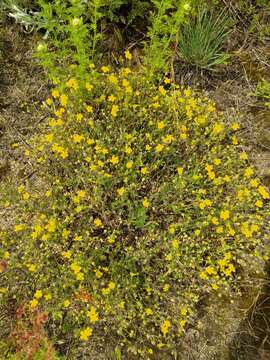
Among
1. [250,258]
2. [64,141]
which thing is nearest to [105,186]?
[64,141]

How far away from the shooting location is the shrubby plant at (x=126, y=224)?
246 cm

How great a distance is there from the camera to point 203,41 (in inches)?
127

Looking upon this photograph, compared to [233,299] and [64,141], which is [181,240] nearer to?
A: [233,299]

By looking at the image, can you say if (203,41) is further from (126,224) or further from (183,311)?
(183,311)

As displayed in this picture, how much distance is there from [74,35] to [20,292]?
1.82 meters

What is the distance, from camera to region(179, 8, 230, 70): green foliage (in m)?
3.22

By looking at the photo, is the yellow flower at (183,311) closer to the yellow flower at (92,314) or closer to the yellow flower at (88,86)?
the yellow flower at (92,314)

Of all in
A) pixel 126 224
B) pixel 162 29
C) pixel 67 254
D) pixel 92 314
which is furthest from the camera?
pixel 126 224

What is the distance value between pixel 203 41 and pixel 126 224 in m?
1.81

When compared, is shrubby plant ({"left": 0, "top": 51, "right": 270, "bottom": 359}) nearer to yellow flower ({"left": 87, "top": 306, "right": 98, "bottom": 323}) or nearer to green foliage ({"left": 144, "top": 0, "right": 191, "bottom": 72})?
yellow flower ({"left": 87, "top": 306, "right": 98, "bottom": 323})

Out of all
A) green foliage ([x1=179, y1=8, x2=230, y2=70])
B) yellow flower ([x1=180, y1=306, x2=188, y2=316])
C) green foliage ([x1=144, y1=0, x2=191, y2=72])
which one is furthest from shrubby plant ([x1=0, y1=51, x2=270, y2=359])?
green foliage ([x1=179, y1=8, x2=230, y2=70])

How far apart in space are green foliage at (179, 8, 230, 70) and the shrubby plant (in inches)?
21.5

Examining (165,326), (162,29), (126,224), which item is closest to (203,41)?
(162,29)

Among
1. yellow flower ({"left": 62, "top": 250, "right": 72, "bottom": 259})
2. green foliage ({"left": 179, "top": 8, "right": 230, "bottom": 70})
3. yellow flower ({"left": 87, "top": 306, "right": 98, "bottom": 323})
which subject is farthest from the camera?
green foliage ({"left": 179, "top": 8, "right": 230, "bottom": 70})
